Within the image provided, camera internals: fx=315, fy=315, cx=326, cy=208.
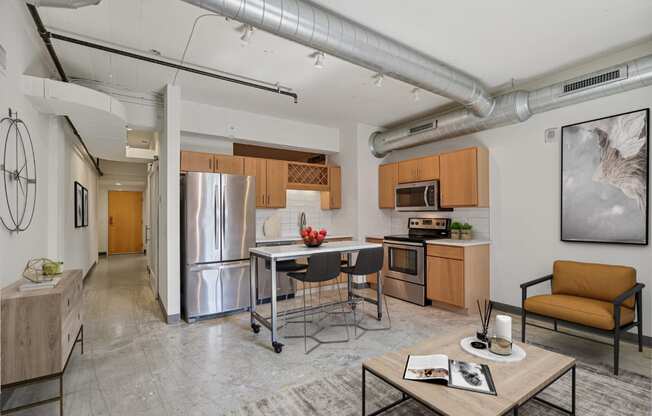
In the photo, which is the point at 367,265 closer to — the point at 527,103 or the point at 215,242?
the point at 215,242

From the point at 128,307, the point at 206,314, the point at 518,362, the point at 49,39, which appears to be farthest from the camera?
the point at 128,307

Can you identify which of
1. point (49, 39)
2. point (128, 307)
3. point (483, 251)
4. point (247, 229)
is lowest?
point (128, 307)

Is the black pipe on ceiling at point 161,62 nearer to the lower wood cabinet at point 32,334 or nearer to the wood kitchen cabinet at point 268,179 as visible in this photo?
the wood kitchen cabinet at point 268,179

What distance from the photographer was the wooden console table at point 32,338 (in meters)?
1.83

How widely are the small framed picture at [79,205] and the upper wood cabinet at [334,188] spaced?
4223 mm

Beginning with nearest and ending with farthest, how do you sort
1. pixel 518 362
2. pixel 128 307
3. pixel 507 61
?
pixel 518 362
pixel 507 61
pixel 128 307

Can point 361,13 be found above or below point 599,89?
above

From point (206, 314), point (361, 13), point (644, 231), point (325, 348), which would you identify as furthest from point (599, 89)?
point (206, 314)

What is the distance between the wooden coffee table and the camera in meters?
1.50

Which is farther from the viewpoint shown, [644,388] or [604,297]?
[604,297]

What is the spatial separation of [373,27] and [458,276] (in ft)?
10.2

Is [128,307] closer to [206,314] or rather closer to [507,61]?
[206,314]

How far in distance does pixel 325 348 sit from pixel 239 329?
1152 mm

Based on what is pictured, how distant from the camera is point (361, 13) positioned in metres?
2.60
